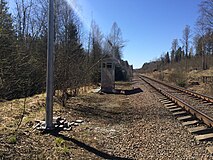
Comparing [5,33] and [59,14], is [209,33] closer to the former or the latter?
[59,14]

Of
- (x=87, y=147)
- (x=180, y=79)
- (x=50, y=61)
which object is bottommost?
(x=87, y=147)

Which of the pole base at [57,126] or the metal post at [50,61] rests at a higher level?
the metal post at [50,61]

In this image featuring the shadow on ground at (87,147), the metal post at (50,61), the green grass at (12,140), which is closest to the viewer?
the shadow on ground at (87,147)

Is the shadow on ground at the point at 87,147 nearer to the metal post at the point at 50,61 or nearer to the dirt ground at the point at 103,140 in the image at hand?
the dirt ground at the point at 103,140

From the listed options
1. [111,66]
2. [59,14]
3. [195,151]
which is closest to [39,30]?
[59,14]

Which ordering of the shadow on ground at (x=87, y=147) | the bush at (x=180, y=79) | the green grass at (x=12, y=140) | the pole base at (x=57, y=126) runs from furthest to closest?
the bush at (x=180, y=79)
the pole base at (x=57, y=126)
the green grass at (x=12, y=140)
the shadow on ground at (x=87, y=147)

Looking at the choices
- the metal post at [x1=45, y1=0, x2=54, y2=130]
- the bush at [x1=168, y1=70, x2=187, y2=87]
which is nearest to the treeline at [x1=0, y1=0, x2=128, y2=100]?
the metal post at [x1=45, y1=0, x2=54, y2=130]

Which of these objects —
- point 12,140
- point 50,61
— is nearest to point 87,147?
point 12,140

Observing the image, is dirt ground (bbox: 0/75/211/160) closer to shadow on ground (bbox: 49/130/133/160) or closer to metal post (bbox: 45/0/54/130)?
shadow on ground (bbox: 49/130/133/160)

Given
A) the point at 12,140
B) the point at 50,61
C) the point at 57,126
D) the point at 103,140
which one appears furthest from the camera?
the point at 57,126

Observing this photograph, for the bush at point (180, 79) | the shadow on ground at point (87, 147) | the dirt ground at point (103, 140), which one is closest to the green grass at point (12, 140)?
Answer: the dirt ground at point (103, 140)

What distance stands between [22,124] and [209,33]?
119 ft

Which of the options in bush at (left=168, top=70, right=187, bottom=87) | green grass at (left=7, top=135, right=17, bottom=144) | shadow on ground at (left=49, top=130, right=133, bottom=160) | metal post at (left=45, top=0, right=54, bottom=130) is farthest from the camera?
bush at (left=168, top=70, right=187, bottom=87)

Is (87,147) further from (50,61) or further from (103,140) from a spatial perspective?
(50,61)
